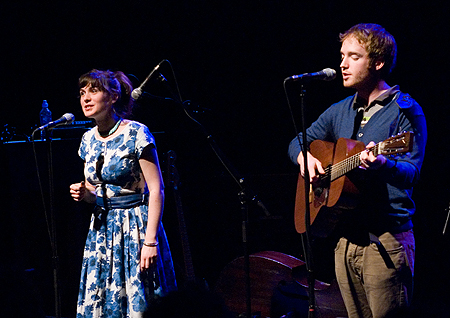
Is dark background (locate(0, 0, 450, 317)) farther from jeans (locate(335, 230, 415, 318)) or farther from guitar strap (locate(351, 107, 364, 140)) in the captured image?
jeans (locate(335, 230, 415, 318))

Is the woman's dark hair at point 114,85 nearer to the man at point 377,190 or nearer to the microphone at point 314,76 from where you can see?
the microphone at point 314,76

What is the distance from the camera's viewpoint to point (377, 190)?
8.84ft

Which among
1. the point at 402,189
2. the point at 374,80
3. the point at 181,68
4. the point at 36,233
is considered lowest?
the point at 36,233

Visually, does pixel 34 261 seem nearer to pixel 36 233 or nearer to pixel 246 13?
pixel 36 233

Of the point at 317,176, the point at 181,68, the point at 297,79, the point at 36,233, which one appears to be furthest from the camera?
the point at 181,68

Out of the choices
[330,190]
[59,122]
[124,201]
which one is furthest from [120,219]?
[330,190]

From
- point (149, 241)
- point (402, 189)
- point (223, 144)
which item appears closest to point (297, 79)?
point (402, 189)

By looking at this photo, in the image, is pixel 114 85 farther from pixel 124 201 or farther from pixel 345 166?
pixel 345 166

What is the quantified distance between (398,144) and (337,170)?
53cm

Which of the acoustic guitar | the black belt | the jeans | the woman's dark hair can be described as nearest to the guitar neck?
the acoustic guitar

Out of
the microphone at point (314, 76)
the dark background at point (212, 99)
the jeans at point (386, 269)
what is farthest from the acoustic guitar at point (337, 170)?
the dark background at point (212, 99)

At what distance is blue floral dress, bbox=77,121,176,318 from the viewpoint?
317 centimetres

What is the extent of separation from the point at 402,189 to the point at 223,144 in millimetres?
3168

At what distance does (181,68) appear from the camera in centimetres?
579
